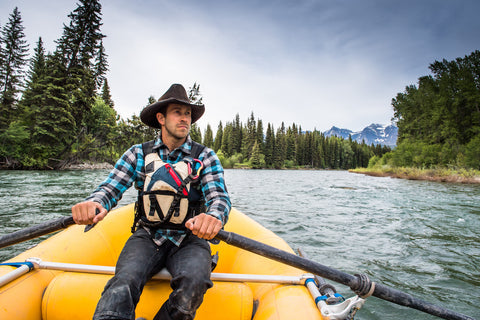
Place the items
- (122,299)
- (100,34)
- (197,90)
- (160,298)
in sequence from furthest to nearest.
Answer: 1. (197,90)
2. (100,34)
3. (160,298)
4. (122,299)

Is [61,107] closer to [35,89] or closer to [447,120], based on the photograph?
[35,89]

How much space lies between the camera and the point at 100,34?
25.8 meters

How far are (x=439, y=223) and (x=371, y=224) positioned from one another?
67.2 inches

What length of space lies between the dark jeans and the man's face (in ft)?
2.69

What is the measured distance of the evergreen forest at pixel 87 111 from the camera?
21781 mm

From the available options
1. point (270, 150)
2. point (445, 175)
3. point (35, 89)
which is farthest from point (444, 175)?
point (270, 150)

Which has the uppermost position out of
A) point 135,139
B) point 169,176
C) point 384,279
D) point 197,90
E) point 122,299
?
point 197,90

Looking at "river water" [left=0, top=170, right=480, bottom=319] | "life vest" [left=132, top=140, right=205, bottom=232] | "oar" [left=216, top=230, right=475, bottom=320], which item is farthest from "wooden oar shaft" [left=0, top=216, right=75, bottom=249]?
"river water" [left=0, top=170, right=480, bottom=319]

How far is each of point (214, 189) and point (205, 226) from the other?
1.33ft

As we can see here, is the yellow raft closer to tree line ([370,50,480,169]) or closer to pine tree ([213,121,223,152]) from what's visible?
tree line ([370,50,480,169])

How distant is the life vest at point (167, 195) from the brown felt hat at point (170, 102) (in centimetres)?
45

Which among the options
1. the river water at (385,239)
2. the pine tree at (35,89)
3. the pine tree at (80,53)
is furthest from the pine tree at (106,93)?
the river water at (385,239)

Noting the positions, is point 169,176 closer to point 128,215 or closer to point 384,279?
point 128,215

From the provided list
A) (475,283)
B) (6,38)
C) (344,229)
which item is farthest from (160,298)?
(6,38)
